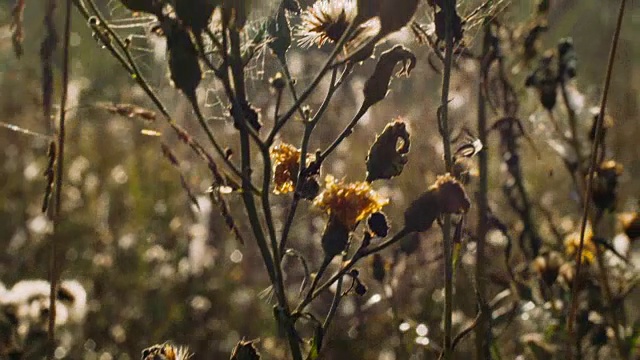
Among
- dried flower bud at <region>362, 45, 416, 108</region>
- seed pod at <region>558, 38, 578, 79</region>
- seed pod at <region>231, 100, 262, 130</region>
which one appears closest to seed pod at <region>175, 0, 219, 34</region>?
seed pod at <region>231, 100, 262, 130</region>

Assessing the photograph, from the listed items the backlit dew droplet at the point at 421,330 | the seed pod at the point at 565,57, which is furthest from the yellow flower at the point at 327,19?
the seed pod at the point at 565,57

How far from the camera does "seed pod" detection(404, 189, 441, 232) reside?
1028mm

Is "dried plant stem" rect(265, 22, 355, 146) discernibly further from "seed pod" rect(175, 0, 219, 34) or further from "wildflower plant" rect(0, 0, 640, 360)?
"seed pod" rect(175, 0, 219, 34)

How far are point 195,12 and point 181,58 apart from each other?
0.17 ft

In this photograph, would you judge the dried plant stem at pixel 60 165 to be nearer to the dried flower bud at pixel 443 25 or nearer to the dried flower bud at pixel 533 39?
the dried flower bud at pixel 443 25

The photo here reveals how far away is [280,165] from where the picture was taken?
1.13 meters

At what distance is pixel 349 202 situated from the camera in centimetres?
109

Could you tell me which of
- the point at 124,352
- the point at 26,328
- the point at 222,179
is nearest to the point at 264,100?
→ the point at 124,352

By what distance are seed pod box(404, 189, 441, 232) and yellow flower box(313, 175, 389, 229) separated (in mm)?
42

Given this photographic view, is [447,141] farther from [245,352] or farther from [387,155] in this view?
[245,352]

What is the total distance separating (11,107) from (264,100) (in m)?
1.12

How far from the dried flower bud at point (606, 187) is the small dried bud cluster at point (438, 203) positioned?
29.1 inches

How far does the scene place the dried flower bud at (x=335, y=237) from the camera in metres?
1.07

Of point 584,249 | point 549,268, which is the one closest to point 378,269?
point 549,268
